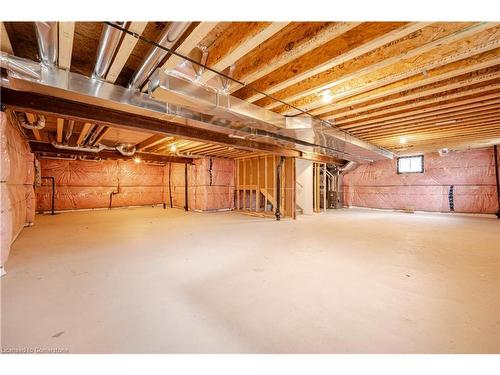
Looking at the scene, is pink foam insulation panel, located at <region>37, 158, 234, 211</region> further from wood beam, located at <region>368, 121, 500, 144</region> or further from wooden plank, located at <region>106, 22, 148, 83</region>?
wooden plank, located at <region>106, 22, 148, 83</region>

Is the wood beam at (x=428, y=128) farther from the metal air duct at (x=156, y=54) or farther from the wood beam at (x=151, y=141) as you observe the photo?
the wood beam at (x=151, y=141)

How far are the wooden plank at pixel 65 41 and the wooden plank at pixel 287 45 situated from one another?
51.1 inches

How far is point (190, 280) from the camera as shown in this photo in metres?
1.96

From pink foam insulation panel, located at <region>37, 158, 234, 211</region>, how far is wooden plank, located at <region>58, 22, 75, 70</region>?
5.61 m

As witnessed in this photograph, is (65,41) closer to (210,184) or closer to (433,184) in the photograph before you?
(210,184)

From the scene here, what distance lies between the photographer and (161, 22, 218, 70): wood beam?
1391 mm

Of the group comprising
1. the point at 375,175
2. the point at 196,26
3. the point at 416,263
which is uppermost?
the point at 196,26

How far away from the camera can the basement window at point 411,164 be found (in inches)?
292

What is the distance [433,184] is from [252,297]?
326 inches

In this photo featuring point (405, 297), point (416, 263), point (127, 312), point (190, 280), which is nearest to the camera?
point (127, 312)

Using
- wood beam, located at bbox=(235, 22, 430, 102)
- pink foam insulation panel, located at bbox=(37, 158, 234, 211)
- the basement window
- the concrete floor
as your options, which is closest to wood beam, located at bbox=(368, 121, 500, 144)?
the concrete floor
